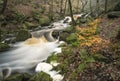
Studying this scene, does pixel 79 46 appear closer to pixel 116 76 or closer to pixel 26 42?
pixel 116 76

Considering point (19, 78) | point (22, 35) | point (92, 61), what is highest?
point (92, 61)

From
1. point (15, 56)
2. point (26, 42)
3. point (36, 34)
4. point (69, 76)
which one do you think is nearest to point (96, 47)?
point (69, 76)

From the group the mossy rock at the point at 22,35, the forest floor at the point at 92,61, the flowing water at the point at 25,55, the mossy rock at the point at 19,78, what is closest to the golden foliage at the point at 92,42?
the forest floor at the point at 92,61

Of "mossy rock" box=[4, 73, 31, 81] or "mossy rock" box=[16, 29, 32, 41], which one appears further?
"mossy rock" box=[16, 29, 32, 41]

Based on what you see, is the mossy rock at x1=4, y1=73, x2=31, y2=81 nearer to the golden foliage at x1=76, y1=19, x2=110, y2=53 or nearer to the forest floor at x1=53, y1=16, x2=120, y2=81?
the forest floor at x1=53, y1=16, x2=120, y2=81

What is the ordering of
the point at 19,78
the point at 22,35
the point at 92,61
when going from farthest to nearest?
the point at 22,35 < the point at 19,78 < the point at 92,61

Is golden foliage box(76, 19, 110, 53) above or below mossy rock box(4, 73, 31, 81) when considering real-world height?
above

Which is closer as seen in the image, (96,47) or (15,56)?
(96,47)

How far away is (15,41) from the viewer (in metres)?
19.7

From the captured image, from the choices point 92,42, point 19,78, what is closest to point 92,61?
point 92,42

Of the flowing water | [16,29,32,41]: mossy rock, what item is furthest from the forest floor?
[16,29,32,41]: mossy rock

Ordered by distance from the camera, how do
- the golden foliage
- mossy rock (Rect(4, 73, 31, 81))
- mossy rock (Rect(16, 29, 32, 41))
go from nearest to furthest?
1. mossy rock (Rect(4, 73, 31, 81))
2. the golden foliage
3. mossy rock (Rect(16, 29, 32, 41))

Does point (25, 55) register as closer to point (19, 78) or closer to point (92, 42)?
point (19, 78)

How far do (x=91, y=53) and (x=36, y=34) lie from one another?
12.7 metres
